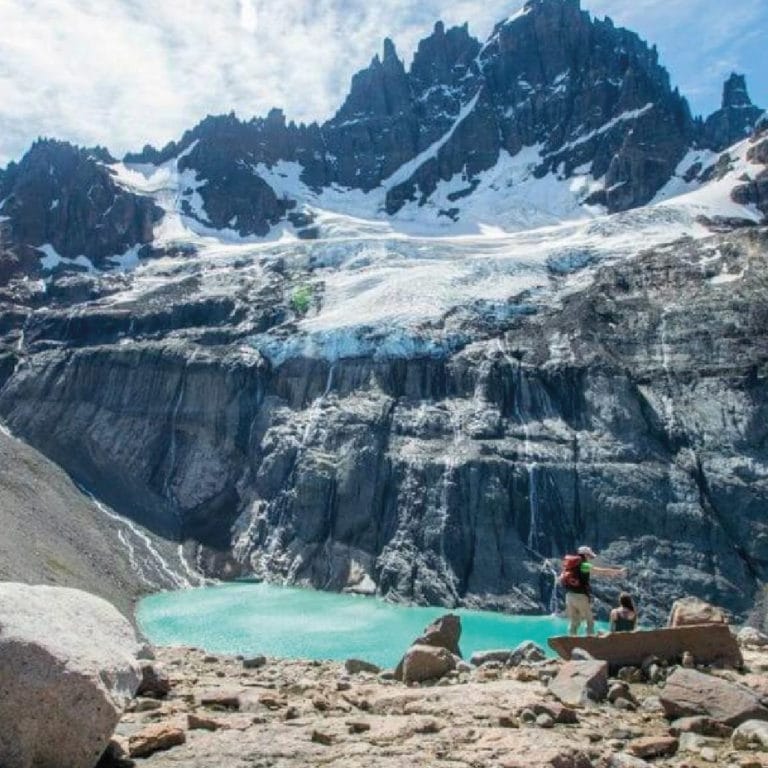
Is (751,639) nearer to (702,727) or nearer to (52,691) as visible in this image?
(702,727)

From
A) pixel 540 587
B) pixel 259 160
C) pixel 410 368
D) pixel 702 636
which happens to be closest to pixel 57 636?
pixel 702 636

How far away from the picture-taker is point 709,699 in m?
11.7

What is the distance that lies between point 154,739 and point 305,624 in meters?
49.1

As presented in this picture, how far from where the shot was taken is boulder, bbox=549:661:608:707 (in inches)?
490

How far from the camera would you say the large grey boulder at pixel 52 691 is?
28.8 feet

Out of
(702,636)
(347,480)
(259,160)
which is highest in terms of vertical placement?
(259,160)

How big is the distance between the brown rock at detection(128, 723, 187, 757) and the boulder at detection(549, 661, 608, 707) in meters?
5.16

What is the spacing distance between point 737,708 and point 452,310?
85.7 metres

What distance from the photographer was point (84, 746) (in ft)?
29.6

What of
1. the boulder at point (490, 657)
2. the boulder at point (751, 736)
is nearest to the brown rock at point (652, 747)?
the boulder at point (751, 736)

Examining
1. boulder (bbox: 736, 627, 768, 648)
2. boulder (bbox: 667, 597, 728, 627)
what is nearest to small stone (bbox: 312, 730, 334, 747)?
boulder (bbox: 667, 597, 728, 627)

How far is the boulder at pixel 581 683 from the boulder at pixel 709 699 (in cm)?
93

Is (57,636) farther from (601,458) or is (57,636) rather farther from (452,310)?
(452,310)

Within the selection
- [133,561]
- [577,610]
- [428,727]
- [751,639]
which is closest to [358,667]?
[577,610]
